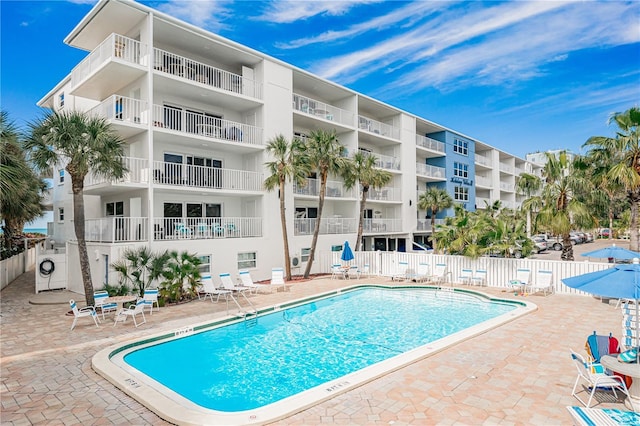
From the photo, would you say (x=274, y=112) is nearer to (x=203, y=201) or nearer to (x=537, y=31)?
(x=203, y=201)

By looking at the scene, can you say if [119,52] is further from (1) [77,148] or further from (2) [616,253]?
(2) [616,253]

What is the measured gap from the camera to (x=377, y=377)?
707cm

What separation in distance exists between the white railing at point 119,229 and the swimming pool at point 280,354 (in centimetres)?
665

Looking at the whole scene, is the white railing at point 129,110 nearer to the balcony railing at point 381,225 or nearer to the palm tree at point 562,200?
the balcony railing at point 381,225

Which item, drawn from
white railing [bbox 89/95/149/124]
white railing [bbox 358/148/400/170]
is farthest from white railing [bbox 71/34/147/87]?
white railing [bbox 358/148/400/170]

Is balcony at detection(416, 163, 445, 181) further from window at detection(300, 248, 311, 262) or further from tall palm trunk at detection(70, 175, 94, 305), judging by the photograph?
tall palm trunk at detection(70, 175, 94, 305)

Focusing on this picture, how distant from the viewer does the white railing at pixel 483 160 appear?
44844mm

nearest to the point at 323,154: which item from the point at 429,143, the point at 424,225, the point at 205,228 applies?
the point at 205,228

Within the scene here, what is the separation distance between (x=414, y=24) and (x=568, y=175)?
32.4 feet

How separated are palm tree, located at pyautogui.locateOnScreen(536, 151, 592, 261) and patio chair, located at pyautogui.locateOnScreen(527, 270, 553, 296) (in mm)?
2471

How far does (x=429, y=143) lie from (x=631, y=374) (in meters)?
32.2

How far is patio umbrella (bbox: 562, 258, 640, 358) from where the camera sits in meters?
5.72

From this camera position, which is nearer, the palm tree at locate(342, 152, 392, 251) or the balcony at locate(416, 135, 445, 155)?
the palm tree at locate(342, 152, 392, 251)

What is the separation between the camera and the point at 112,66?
1580 cm
